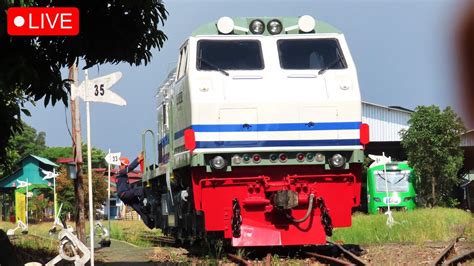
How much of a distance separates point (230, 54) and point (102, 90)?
326cm

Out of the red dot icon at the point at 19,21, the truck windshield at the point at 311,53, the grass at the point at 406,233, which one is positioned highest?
the truck windshield at the point at 311,53

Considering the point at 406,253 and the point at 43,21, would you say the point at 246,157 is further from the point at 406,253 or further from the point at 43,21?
the point at 43,21

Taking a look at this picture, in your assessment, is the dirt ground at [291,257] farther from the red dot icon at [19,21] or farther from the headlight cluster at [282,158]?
the red dot icon at [19,21]

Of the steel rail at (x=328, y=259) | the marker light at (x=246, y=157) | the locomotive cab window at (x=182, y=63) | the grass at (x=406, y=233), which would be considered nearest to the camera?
the steel rail at (x=328, y=259)

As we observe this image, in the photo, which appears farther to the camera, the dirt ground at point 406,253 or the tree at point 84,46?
the dirt ground at point 406,253

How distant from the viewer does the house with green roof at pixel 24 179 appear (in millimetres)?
59156

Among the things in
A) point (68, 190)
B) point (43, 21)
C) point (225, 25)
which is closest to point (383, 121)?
point (68, 190)

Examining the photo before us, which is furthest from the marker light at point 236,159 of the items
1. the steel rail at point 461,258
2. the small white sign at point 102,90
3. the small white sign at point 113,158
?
the small white sign at point 113,158

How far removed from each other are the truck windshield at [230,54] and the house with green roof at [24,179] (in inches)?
1942

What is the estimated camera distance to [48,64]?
784 cm

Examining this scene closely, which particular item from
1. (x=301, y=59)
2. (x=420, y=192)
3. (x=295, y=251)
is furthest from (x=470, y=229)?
(x=420, y=192)

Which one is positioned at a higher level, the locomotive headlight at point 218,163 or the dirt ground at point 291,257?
the locomotive headlight at point 218,163

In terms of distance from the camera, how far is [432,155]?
35188 mm

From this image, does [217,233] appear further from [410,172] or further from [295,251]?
[410,172]
